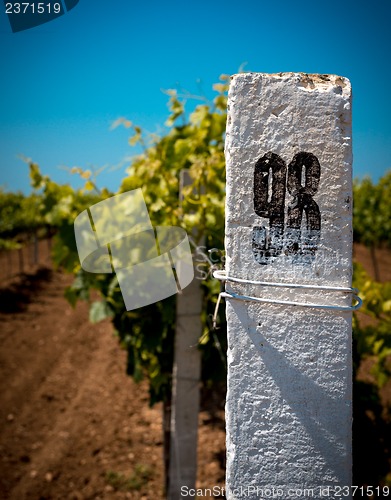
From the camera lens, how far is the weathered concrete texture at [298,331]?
45.5 inches

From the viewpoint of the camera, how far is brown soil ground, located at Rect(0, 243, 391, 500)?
3705 millimetres

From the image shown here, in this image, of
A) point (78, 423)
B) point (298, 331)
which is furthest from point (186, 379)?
point (78, 423)

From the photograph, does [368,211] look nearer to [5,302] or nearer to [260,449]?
[5,302]

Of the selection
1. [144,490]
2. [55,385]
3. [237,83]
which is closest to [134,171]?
[237,83]

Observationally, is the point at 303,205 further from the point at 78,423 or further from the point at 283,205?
the point at 78,423

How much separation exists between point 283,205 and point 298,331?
357 millimetres

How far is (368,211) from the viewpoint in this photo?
1559 cm

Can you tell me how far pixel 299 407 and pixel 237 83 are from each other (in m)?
0.93

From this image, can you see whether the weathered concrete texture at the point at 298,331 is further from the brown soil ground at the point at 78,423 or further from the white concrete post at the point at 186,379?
the brown soil ground at the point at 78,423

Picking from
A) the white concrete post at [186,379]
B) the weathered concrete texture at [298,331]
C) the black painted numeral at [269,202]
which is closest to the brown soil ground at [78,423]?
the white concrete post at [186,379]

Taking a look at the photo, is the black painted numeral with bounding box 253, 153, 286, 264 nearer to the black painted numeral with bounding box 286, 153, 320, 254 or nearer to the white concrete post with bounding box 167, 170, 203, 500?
the black painted numeral with bounding box 286, 153, 320, 254

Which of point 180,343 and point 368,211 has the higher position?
point 368,211

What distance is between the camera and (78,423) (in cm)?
471

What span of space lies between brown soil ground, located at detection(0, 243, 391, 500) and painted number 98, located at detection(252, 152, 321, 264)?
3.21 meters
